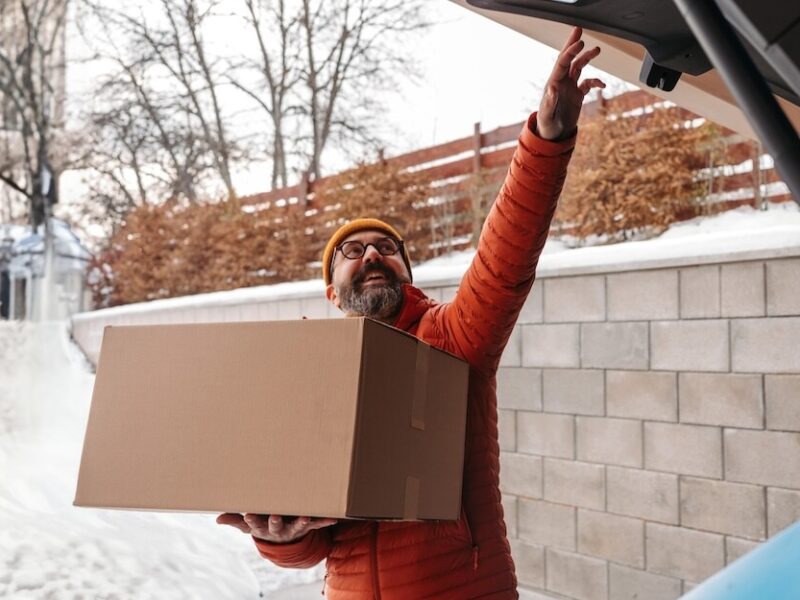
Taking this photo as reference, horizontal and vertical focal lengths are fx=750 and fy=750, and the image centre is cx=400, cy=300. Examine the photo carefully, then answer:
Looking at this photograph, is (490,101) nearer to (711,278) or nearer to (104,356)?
(711,278)

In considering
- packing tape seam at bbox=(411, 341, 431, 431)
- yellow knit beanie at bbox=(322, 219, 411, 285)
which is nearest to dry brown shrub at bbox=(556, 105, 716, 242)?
yellow knit beanie at bbox=(322, 219, 411, 285)

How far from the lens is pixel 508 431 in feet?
10.6

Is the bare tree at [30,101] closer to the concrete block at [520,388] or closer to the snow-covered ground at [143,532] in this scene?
the snow-covered ground at [143,532]

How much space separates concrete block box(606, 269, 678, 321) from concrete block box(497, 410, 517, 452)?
663 mm

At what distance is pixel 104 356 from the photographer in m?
1.12

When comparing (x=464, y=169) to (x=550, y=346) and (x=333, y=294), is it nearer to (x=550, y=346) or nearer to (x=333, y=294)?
(x=550, y=346)

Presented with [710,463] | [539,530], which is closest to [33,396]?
[539,530]

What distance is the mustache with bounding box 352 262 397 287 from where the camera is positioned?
1.51 m

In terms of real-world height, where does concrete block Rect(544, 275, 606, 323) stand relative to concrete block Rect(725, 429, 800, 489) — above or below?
above

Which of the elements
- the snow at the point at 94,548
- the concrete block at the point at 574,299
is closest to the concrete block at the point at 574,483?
the concrete block at the point at 574,299

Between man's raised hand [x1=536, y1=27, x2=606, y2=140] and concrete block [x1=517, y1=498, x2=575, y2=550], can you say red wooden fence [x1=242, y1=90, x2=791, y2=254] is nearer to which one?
concrete block [x1=517, y1=498, x2=575, y2=550]

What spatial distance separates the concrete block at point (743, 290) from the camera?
239 centimetres

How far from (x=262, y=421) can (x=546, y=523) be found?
2.30 m

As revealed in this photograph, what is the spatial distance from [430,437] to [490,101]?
5924 mm
